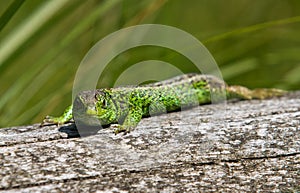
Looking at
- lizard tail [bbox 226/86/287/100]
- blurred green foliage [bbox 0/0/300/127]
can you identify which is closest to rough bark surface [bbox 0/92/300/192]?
blurred green foliage [bbox 0/0/300/127]

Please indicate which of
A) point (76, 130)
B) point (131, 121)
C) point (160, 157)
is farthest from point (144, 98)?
point (160, 157)

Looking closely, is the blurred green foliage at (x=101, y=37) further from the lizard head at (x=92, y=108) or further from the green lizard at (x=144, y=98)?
the lizard head at (x=92, y=108)

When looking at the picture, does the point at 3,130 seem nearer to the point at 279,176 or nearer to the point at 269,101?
the point at 279,176

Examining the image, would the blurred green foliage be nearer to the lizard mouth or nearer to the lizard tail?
the lizard tail

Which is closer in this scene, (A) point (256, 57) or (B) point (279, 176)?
(B) point (279, 176)

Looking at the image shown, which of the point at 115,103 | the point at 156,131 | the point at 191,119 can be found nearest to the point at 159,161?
the point at 156,131

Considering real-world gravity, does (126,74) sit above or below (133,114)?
above

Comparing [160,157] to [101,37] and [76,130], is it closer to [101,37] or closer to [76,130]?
[76,130]
